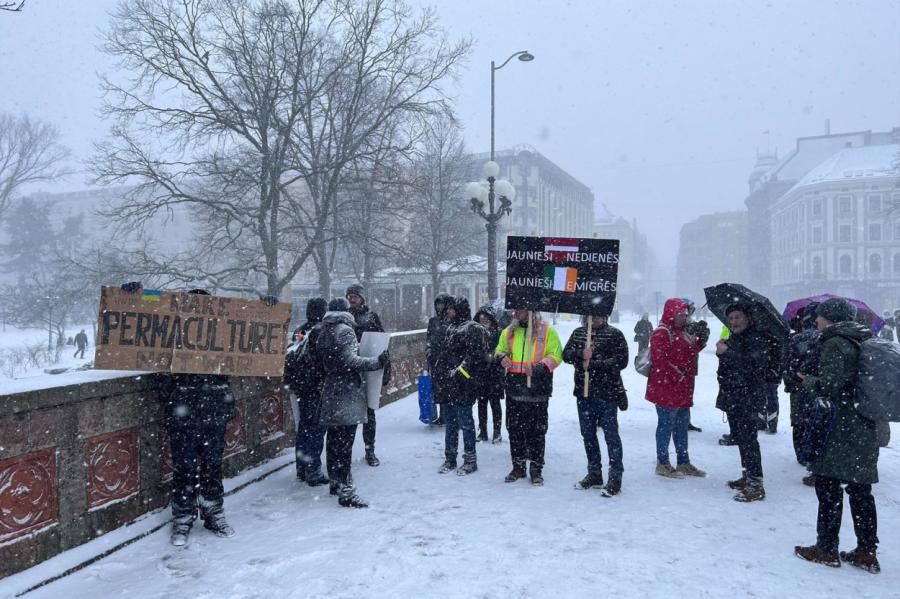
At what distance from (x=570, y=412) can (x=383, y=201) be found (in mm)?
13737

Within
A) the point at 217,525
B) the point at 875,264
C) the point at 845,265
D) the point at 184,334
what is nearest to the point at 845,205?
the point at 845,265

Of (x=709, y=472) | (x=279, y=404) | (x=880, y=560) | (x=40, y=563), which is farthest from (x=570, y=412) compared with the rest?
(x=40, y=563)

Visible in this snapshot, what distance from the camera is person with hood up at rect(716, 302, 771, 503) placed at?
5559mm

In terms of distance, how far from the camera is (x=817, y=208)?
73750 millimetres

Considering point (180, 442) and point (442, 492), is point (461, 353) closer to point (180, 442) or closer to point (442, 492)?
point (442, 492)

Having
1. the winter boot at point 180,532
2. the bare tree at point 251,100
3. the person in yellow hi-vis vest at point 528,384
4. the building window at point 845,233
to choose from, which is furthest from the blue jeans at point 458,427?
the building window at point 845,233

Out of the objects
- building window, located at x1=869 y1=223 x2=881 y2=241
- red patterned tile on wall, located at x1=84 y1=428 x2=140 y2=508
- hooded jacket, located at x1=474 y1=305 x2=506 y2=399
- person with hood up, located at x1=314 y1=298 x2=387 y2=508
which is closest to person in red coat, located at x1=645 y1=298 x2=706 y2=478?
hooded jacket, located at x1=474 y1=305 x2=506 y2=399

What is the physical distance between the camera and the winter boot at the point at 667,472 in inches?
248

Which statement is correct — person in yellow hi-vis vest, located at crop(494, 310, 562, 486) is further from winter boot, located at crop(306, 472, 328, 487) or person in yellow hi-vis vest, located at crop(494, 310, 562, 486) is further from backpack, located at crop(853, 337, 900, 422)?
backpack, located at crop(853, 337, 900, 422)

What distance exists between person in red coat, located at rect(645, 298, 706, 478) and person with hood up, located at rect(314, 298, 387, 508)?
290 centimetres

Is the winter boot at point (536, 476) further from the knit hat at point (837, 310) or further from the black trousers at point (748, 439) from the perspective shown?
the knit hat at point (837, 310)

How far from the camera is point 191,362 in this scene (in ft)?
15.8

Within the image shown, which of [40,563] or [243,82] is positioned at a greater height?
[243,82]

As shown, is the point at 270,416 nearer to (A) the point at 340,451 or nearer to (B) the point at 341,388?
(A) the point at 340,451
